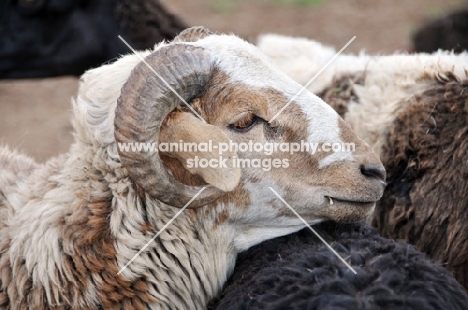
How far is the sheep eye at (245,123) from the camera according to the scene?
3.54m

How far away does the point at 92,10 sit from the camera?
7402 millimetres

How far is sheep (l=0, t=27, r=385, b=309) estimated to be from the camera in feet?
11.2

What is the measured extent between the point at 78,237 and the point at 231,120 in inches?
37.4

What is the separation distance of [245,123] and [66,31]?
4.39m

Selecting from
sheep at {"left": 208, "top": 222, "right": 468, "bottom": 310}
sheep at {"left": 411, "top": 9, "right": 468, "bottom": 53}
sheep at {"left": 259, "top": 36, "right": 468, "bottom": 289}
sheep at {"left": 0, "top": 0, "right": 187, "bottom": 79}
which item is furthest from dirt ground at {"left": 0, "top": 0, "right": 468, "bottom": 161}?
sheep at {"left": 208, "top": 222, "right": 468, "bottom": 310}

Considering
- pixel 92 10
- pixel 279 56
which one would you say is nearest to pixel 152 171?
pixel 279 56

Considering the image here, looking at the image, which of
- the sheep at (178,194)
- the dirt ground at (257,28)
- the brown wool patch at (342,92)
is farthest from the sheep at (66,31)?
the sheep at (178,194)

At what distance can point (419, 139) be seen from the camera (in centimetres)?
450

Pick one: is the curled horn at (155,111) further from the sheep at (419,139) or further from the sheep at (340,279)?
the sheep at (419,139)

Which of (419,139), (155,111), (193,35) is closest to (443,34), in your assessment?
(419,139)

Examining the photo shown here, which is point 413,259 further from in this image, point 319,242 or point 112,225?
point 112,225

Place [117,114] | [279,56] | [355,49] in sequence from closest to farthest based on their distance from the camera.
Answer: [117,114] < [279,56] < [355,49]

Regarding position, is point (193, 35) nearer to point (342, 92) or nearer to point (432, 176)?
point (342, 92)

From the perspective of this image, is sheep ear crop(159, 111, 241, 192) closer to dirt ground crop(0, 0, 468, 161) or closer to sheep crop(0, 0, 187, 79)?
sheep crop(0, 0, 187, 79)
